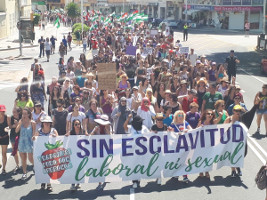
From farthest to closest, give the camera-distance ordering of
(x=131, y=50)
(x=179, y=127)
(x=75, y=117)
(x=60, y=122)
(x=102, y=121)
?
1. (x=131, y=50)
2. (x=60, y=122)
3. (x=75, y=117)
4. (x=179, y=127)
5. (x=102, y=121)

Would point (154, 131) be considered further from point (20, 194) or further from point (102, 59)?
point (102, 59)

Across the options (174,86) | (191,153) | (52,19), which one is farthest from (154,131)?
(52,19)

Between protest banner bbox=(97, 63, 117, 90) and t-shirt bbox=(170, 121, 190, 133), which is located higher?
protest banner bbox=(97, 63, 117, 90)

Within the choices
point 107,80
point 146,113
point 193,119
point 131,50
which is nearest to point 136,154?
point 193,119

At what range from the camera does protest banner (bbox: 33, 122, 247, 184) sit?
934 cm

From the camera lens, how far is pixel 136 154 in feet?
31.3

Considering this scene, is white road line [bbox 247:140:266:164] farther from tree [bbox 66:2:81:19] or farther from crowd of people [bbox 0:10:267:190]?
tree [bbox 66:2:81:19]

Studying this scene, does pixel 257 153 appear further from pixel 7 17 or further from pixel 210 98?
pixel 7 17

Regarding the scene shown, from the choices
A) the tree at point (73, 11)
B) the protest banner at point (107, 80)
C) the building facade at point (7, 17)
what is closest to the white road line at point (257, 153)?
the protest banner at point (107, 80)

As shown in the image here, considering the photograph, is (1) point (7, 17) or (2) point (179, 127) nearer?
(2) point (179, 127)

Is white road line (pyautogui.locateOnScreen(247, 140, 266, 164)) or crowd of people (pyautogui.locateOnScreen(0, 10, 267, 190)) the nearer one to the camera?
crowd of people (pyautogui.locateOnScreen(0, 10, 267, 190))

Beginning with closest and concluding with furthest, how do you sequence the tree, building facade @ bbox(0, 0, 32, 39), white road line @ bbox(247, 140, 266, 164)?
1. white road line @ bbox(247, 140, 266, 164)
2. building facade @ bbox(0, 0, 32, 39)
3. the tree

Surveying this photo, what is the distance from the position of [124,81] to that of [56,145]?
5032 mm

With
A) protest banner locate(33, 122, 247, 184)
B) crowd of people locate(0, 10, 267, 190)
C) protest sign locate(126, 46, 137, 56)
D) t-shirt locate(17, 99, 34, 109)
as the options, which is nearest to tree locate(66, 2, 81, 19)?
protest sign locate(126, 46, 137, 56)
